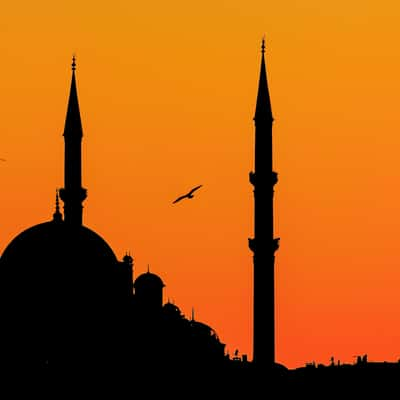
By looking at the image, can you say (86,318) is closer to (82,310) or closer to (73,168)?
(82,310)

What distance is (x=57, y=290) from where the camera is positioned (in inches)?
5266

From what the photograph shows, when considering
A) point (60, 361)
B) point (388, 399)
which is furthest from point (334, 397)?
point (60, 361)

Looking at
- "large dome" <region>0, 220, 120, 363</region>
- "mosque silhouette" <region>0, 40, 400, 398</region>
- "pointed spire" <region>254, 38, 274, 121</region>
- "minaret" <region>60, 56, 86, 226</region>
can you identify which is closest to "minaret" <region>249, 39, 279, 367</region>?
"pointed spire" <region>254, 38, 274, 121</region>

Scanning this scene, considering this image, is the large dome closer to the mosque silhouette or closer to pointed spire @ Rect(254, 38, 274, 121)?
the mosque silhouette

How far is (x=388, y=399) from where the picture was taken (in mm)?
136000

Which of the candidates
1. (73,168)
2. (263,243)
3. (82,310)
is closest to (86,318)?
(82,310)

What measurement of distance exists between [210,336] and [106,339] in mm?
4861

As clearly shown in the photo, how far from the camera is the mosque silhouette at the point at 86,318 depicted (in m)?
129

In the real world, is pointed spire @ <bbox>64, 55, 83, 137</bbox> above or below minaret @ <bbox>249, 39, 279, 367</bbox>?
above

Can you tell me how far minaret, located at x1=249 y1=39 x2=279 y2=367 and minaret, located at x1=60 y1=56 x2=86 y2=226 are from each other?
6.93 meters

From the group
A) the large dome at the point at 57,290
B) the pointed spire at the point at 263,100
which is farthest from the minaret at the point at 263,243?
the large dome at the point at 57,290

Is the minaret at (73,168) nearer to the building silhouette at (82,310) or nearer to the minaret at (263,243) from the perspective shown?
the building silhouette at (82,310)

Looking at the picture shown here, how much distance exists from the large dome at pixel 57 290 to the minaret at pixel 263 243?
9.65 metres

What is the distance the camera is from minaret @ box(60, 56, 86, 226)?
127 meters
